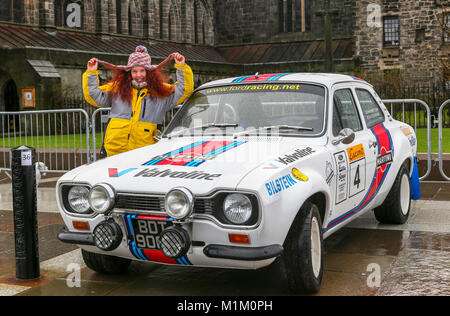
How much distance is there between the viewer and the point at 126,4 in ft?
132

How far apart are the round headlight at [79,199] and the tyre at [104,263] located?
1.95ft

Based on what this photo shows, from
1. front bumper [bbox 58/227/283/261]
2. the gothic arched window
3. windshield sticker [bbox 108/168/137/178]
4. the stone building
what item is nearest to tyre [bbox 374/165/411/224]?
front bumper [bbox 58/227/283/261]

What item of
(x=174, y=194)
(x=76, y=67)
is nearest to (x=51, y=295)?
(x=174, y=194)

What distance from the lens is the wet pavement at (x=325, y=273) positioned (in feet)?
16.3

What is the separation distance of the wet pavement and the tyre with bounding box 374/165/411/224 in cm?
16

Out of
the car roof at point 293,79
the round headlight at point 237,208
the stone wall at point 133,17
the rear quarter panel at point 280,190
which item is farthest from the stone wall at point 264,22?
the round headlight at point 237,208

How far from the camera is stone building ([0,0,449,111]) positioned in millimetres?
28031

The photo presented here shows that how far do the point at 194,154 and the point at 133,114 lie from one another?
163cm

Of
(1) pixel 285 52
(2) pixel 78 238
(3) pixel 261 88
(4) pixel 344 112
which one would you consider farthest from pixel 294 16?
(2) pixel 78 238

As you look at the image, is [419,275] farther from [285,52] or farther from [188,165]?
[285,52]

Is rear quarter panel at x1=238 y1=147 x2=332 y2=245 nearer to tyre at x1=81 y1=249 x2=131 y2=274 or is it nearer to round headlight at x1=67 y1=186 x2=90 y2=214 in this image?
round headlight at x1=67 y1=186 x2=90 y2=214

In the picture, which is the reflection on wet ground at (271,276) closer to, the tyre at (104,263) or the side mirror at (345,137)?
the tyre at (104,263)

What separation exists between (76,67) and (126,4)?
41.4 ft

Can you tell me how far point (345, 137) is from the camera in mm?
5555
